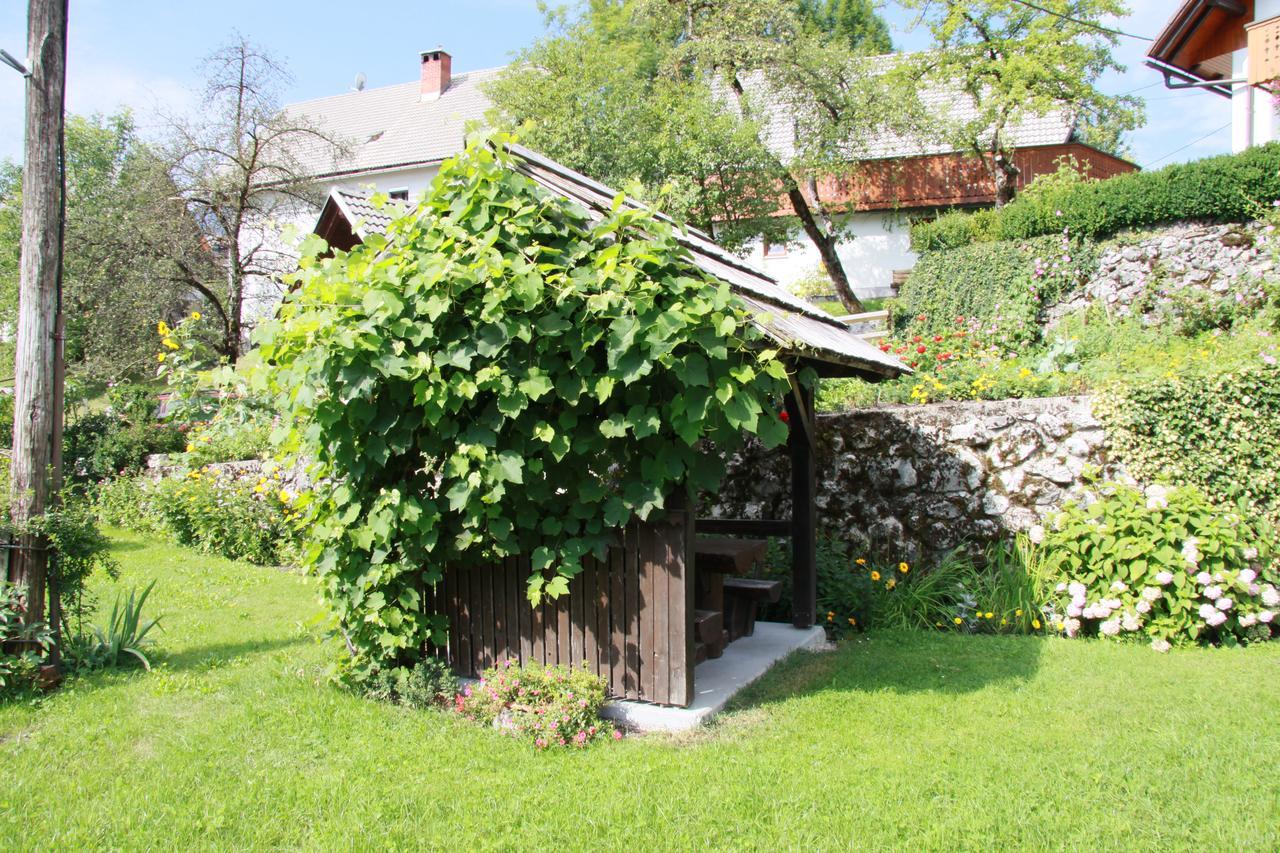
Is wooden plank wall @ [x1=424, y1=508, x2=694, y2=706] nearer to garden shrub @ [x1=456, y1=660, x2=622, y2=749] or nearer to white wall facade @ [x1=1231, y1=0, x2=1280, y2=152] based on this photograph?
garden shrub @ [x1=456, y1=660, x2=622, y2=749]

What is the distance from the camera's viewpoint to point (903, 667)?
612 cm

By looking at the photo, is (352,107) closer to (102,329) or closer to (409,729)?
(102,329)

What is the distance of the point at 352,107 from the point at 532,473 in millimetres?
36289

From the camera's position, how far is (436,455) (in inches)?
198

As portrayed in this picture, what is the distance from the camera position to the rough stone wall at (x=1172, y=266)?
12008 millimetres

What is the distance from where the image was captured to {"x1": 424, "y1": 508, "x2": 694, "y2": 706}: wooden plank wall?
16.0ft

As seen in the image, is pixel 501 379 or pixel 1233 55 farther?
pixel 1233 55

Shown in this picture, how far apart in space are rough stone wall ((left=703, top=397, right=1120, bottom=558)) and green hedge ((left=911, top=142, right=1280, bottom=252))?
7.27 meters

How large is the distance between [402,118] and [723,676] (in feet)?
107

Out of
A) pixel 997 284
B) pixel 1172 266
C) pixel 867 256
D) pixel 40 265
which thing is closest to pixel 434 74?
pixel 867 256

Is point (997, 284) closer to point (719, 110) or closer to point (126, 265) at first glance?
point (719, 110)

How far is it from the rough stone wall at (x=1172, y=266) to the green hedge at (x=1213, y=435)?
17.5 feet

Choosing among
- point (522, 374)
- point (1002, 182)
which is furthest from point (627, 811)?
point (1002, 182)

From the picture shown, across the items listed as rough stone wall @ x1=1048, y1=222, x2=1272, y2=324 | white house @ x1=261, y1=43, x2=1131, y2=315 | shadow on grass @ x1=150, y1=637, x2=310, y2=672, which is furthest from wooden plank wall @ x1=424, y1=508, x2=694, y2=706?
white house @ x1=261, y1=43, x2=1131, y2=315
